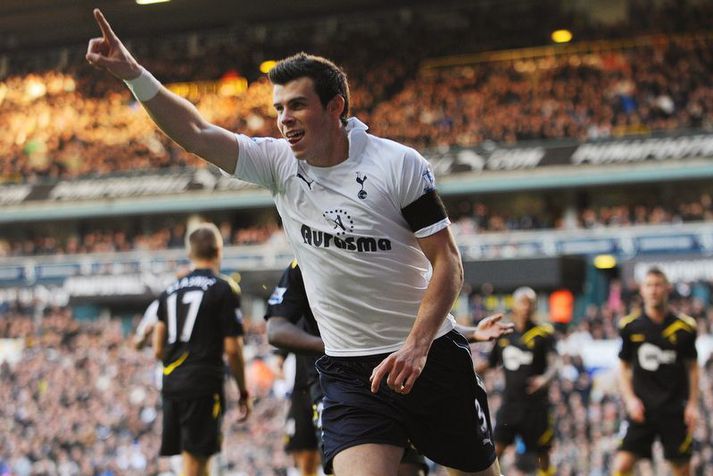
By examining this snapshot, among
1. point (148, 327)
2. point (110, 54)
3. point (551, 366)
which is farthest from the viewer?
point (551, 366)

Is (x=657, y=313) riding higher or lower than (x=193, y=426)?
higher

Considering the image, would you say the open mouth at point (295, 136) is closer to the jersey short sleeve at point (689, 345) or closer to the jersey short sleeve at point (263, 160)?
the jersey short sleeve at point (263, 160)

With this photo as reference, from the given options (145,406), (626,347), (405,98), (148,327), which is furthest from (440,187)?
(148,327)

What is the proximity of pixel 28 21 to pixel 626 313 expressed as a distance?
23.5 meters

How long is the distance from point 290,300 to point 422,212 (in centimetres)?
206

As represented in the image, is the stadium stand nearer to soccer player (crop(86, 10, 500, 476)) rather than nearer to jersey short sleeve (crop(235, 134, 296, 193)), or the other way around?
soccer player (crop(86, 10, 500, 476))

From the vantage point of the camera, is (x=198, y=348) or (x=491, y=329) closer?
(x=491, y=329)

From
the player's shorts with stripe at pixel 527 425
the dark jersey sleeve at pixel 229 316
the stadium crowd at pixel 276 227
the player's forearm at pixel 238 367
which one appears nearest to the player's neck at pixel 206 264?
the dark jersey sleeve at pixel 229 316

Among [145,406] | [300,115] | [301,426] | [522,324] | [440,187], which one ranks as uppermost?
[440,187]

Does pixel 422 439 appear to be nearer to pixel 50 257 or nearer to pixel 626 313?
pixel 626 313

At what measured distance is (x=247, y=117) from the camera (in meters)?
33.4

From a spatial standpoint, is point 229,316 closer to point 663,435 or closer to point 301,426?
point 301,426

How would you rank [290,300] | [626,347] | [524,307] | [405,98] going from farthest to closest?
[405,98] → [524,307] → [626,347] → [290,300]

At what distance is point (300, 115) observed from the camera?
4254 mm
